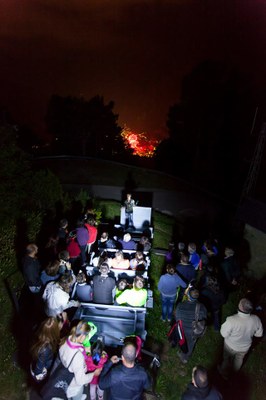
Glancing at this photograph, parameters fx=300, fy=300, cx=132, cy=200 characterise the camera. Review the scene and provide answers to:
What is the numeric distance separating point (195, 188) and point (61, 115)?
1978 centimetres

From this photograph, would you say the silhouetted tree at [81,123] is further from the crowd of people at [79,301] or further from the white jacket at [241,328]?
the white jacket at [241,328]

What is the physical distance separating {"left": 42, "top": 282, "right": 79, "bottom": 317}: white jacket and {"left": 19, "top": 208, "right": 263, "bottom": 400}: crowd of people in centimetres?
2

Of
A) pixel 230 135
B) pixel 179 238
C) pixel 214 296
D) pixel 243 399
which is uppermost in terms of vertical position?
pixel 230 135

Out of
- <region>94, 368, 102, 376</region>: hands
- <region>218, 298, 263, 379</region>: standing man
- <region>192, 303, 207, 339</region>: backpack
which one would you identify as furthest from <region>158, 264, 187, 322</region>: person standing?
<region>94, 368, 102, 376</region>: hands

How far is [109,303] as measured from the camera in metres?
6.74

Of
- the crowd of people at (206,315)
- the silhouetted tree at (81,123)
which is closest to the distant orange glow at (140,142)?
the silhouetted tree at (81,123)

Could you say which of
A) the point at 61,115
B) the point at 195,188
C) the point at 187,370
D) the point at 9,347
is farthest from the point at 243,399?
the point at 61,115

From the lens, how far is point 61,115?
108 feet

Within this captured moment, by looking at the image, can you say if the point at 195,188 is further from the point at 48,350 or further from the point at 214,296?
the point at 48,350

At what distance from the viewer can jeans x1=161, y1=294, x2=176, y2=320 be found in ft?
24.3

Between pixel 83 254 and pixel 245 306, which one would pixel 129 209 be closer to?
pixel 83 254

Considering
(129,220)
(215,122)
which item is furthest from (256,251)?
(215,122)

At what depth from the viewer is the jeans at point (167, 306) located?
24.3 ft

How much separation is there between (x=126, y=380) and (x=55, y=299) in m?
2.40
